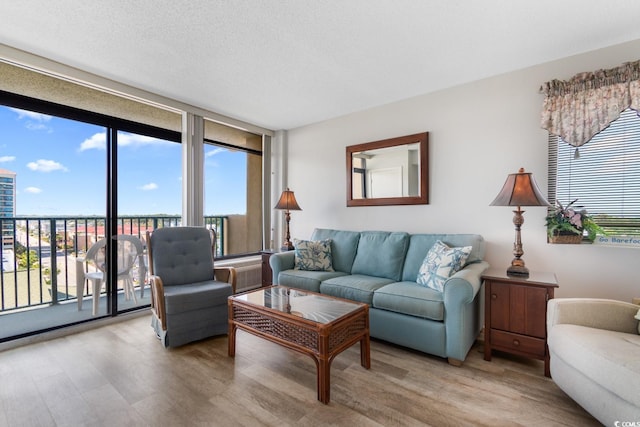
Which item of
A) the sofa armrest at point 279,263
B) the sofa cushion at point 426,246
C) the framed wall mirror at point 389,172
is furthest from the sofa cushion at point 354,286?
the framed wall mirror at point 389,172

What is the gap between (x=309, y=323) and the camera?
5.97ft

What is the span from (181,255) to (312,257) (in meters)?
1.36

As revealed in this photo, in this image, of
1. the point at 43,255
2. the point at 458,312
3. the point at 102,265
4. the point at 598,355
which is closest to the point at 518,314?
the point at 458,312

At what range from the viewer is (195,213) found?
3566mm

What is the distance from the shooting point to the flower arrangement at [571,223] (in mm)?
2336

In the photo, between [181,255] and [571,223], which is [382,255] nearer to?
[571,223]

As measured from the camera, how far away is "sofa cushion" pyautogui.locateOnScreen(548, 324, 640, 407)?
1312mm

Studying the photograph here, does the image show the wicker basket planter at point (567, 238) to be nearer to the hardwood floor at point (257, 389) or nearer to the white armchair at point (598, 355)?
the white armchair at point (598, 355)

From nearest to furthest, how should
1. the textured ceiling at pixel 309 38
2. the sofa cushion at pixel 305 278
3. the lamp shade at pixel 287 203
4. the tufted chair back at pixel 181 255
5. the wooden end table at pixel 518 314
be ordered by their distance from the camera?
1. the textured ceiling at pixel 309 38
2. the wooden end table at pixel 518 314
3. the tufted chair back at pixel 181 255
4. the sofa cushion at pixel 305 278
5. the lamp shade at pixel 287 203

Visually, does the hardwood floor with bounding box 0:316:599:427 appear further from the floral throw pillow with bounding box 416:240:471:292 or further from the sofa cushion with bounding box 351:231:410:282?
the sofa cushion with bounding box 351:231:410:282

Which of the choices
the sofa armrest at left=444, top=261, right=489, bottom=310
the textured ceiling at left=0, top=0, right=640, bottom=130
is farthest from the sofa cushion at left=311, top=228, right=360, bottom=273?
the textured ceiling at left=0, top=0, right=640, bottom=130

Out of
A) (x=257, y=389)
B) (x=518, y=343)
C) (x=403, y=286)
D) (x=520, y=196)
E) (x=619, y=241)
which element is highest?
(x=520, y=196)

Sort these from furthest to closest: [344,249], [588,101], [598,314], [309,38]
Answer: [344,249] → [588,101] → [309,38] → [598,314]

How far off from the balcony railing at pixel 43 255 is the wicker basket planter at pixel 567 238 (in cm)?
383
